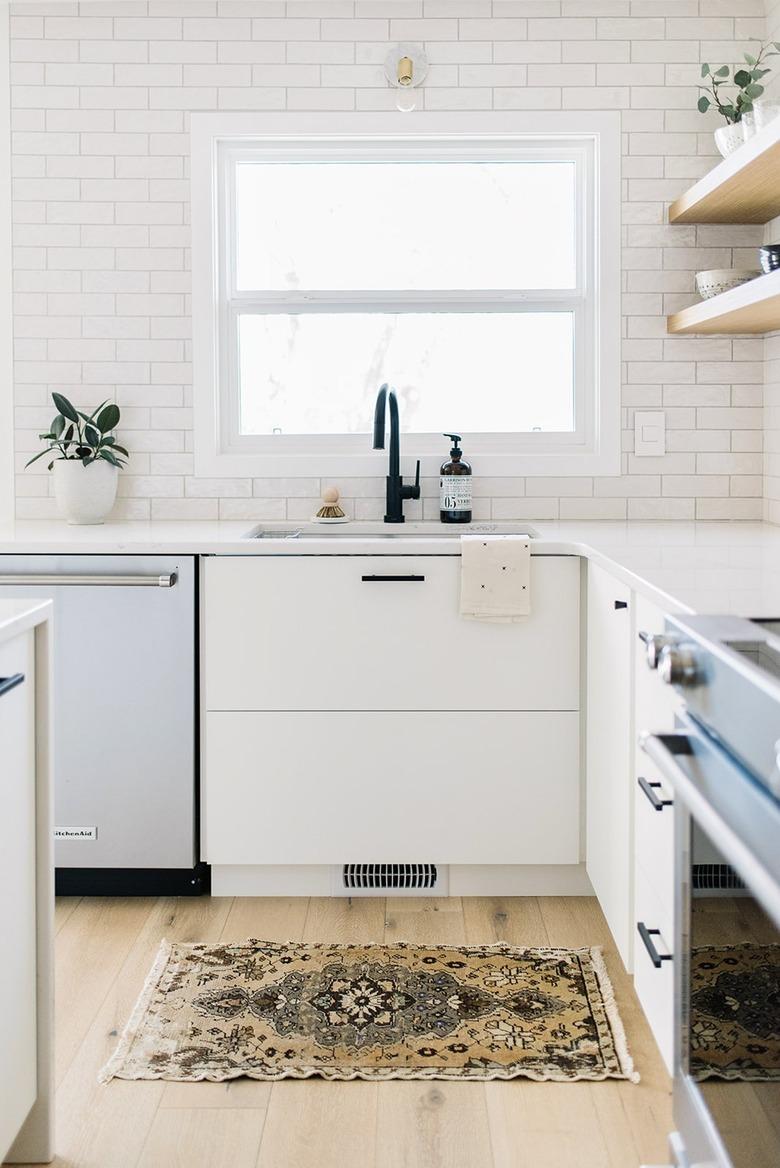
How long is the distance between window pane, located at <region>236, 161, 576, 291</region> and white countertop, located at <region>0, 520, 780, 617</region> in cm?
79

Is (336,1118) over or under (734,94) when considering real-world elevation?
under

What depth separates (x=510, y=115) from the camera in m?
3.47

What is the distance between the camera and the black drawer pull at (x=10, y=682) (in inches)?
62.9

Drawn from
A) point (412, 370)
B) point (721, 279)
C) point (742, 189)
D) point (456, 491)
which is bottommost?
point (456, 491)

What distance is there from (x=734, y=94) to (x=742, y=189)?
2.05 ft

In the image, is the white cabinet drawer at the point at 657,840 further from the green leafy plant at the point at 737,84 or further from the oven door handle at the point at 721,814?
the green leafy plant at the point at 737,84

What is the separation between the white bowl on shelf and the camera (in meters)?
3.24

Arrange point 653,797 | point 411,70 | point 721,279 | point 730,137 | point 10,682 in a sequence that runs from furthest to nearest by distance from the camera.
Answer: point 411,70
point 721,279
point 730,137
point 653,797
point 10,682

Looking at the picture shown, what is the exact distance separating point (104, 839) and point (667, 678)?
186cm

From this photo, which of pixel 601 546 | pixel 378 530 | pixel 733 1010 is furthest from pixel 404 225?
pixel 733 1010

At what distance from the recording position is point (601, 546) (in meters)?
2.72

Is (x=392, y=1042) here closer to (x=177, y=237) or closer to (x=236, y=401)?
(x=236, y=401)

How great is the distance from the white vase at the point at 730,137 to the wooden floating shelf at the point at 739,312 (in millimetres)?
396

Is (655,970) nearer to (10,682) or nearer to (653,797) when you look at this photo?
(653,797)
